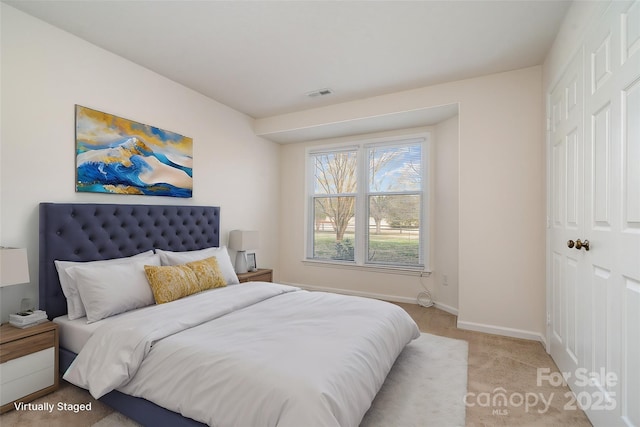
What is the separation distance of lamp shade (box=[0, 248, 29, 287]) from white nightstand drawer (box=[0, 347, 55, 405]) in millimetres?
485

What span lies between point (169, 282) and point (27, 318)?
34.4 inches

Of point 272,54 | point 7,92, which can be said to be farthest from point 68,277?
point 272,54

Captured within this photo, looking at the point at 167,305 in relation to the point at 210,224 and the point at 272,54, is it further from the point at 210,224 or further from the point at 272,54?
the point at 272,54

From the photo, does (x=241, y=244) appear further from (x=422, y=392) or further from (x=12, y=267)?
(x=422, y=392)

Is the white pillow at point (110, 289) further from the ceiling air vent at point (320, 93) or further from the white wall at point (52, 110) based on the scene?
the ceiling air vent at point (320, 93)

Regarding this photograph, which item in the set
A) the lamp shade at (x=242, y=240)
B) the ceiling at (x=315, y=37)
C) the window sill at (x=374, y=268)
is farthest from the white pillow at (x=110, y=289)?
the window sill at (x=374, y=268)

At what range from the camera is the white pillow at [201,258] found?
302 centimetres

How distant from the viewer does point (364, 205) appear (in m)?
4.74

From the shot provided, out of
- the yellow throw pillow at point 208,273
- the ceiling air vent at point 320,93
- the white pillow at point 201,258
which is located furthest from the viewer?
the ceiling air vent at point 320,93

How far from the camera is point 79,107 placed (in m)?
2.64

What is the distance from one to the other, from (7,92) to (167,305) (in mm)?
1878

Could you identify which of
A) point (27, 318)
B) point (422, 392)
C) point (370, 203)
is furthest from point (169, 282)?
point (370, 203)

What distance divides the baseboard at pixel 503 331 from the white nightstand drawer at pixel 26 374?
11.6 feet

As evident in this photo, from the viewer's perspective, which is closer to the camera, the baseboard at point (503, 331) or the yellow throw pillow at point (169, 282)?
the yellow throw pillow at point (169, 282)
